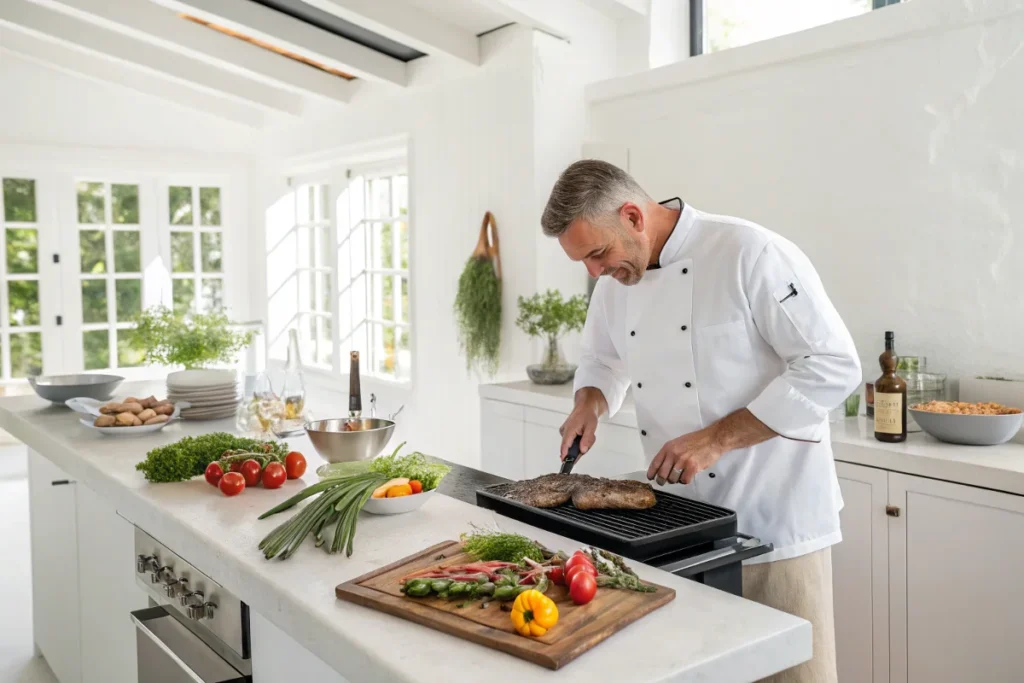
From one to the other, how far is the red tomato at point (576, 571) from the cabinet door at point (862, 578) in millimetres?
1657

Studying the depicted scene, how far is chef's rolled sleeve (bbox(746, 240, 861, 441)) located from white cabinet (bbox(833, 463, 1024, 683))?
2.46 feet

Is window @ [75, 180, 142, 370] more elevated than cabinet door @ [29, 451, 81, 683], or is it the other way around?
window @ [75, 180, 142, 370]

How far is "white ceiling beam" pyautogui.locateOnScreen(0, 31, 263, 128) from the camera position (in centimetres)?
678

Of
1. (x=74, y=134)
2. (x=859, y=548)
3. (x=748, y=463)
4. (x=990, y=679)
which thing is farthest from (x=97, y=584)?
(x=74, y=134)

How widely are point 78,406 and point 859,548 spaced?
2.67 metres

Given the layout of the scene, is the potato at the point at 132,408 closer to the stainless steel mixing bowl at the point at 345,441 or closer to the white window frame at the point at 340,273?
the stainless steel mixing bowl at the point at 345,441

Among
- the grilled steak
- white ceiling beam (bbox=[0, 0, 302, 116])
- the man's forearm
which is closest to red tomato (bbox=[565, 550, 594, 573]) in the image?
the grilled steak

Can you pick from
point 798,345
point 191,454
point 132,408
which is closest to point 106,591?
point 132,408

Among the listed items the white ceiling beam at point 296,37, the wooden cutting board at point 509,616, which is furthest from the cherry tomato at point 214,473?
the white ceiling beam at point 296,37

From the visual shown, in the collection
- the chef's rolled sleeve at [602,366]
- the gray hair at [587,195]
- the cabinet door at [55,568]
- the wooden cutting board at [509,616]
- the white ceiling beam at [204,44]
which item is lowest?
the cabinet door at [55,568]

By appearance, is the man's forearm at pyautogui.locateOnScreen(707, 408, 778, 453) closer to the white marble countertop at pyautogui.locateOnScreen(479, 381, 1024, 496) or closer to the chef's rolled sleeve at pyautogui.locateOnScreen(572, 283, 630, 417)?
the chef's rolled sleeve at pyautogui.locateOnScreen(572, 283, 630, 417)

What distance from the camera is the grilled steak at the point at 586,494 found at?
1.94 metres

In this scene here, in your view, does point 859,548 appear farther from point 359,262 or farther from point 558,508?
point 359,262

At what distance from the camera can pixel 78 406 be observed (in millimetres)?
3143
